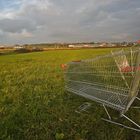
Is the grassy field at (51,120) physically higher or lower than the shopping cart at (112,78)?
lower

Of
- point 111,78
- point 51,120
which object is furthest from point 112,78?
point 51,120

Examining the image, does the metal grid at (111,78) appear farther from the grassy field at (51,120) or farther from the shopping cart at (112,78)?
the grassy field at (51,120)

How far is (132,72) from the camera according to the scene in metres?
3.72

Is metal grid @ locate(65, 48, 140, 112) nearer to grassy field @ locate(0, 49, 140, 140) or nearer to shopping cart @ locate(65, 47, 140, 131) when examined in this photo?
shopping cart @ locate(65, 47, 140, 131)

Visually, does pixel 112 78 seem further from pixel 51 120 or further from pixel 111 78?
pixel 51 120

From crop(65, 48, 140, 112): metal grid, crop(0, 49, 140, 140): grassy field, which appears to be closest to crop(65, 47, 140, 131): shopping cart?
crop(65, 48, 140, 112): metal grid

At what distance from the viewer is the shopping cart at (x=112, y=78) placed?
12.3ft

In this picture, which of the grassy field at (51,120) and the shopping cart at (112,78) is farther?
the grassy field at (51,120)

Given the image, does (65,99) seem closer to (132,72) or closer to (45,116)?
(45,116)

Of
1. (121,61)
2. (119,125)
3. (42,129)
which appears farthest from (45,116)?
(121,61)

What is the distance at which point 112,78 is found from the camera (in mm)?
4156

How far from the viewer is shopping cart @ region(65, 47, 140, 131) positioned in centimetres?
374

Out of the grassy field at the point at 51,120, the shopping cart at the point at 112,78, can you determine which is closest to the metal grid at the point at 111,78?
the shopping cart at the point at 112,78

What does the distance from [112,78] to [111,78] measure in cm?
2
